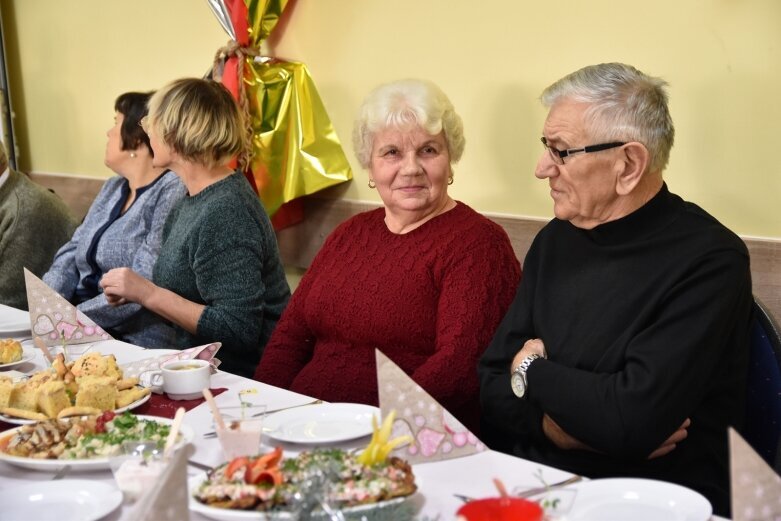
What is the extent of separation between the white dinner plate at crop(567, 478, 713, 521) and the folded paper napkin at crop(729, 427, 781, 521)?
85 millimetres

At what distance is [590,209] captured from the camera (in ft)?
6.14

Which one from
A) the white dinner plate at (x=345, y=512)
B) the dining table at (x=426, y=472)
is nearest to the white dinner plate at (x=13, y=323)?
the dining table at (x=426, y=472)

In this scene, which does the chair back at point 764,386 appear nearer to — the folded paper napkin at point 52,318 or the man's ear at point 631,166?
the man's ear at point 631,166

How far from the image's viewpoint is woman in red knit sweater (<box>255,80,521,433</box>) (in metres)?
Answer: 2.17

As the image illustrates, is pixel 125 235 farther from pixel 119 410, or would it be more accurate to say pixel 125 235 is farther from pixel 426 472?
pixel 426 472

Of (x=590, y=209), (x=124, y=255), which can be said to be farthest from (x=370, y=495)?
(x=124, y=255)

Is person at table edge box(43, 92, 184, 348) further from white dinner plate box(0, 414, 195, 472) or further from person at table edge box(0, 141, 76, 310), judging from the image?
white dinner plate box(0, 414, 195, 472)

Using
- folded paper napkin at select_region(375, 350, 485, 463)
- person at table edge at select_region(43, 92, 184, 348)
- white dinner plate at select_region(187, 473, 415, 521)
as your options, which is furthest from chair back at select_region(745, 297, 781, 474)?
person at table edge at select_region(43, 92, 184, 348)

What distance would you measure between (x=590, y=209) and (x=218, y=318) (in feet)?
3.91

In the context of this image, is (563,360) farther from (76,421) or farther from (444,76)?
(444,76)

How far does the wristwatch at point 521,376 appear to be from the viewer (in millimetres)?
1814

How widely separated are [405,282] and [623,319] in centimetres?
64

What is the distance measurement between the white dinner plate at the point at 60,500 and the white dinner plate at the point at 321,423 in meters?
0.32

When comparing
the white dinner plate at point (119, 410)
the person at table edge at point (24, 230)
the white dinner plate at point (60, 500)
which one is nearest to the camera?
the white dinner plate at point (60, 500)
